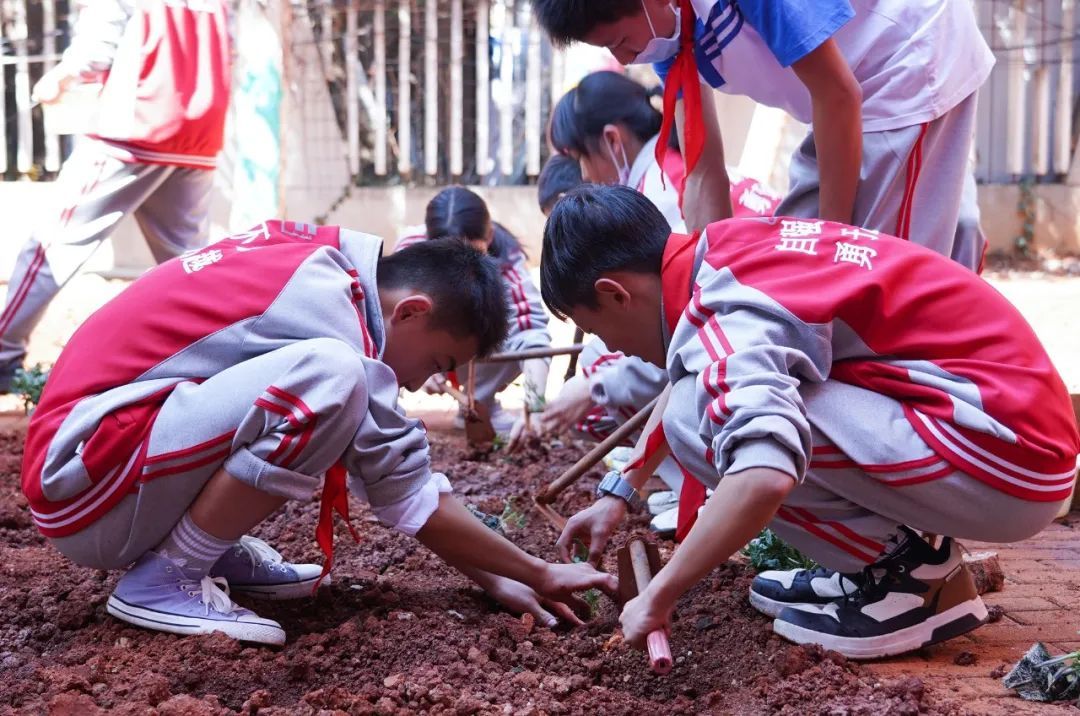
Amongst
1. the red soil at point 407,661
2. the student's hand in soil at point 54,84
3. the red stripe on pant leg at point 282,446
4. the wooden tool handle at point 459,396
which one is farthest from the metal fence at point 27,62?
the red stripe on pant leg at point 282,446

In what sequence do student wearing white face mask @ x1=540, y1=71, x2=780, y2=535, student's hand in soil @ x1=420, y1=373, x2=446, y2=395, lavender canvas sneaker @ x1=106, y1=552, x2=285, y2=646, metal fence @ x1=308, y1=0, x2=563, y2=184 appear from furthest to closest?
metal fence @ x1=308, y1=0, x2=563, y2=184, student's hand in soil @ x1=420, y1=373, x2=446, y2=395, student wearing white face mask @ x1=540, y1=71, x2=780, y2=535, lavender canvas sneaker @ x1=106, y1=552, x2=285, y2=646

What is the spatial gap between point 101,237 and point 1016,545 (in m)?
3.88

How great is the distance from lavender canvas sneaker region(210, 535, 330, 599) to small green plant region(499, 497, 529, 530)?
A: 699 mm

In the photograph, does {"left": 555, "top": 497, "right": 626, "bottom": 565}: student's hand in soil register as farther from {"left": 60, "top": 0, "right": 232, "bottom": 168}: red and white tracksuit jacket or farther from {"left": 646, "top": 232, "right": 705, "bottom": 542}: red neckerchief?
{"left": 60, "top": 0, "right": 232, "bottom": 168}: red and white tracksuit jacket

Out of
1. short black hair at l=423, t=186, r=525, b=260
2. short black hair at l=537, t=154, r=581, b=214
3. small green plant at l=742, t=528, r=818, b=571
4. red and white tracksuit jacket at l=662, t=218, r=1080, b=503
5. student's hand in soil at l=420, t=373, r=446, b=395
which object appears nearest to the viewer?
red and white tracksuit jacket at l=662, t=218, r=1080, b=503

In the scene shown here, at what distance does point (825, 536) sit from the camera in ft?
7.71

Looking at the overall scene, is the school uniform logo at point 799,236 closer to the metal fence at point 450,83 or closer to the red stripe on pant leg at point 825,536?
the red stripe on pant leg at point 825,536

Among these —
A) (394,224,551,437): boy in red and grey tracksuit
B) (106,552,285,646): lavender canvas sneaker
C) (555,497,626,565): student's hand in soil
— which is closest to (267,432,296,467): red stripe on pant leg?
(106,552,285,646): lavender canvas sneaker

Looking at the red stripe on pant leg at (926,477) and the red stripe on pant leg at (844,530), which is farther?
the red stripe on pant leg at (844,530)

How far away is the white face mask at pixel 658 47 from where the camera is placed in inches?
103

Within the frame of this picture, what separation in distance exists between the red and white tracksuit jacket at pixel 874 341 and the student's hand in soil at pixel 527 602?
1.75ft

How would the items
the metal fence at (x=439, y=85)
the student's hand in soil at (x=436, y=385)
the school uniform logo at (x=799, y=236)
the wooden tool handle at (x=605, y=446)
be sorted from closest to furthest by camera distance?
the school uniform logo at (x=799, y=236) → the wooden tool handle at (x=605, y=446) → the student's hand in soil at (x=436, y=385) → the metal fence at (x=439, y=85)

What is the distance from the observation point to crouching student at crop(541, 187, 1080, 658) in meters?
1.94

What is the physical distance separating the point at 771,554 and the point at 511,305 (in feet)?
6.55
